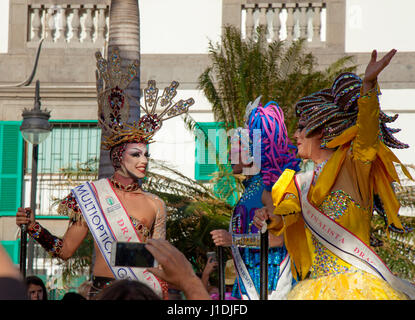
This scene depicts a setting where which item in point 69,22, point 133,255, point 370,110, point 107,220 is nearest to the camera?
point 133,255

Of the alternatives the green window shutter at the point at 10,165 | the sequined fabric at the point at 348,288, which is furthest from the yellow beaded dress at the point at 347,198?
the green window shutter at the point at 10,165

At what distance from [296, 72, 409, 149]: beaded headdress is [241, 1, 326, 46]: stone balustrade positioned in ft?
38.8

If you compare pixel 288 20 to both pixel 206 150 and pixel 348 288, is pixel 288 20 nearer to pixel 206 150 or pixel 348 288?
pixel 206 150

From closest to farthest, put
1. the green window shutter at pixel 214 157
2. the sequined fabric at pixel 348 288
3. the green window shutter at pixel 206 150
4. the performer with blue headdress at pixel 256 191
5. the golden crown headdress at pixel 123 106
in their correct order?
1. the sequined fabric at pixel 348 288
2. the performer with blue headdress at pixel 256 191
3. the golden crown headdress at pixel 123 106
4. the green window shutter at pixel 214 157
5. the green window shutter at pixel 206 150

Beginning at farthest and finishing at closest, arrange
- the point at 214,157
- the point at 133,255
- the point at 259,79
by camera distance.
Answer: the point at 214,157 < the point at 259,79 < the point at 133,255

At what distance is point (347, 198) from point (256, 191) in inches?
54.2

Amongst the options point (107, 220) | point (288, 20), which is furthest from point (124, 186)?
point (288, 20)

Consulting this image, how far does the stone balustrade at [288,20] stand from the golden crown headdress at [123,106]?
9867 millimetres

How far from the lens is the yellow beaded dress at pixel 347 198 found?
4012 millimetres

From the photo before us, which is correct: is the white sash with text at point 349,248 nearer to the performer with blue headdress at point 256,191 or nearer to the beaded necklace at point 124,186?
the performer with blue headdress at point 256,191

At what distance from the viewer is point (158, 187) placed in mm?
13055

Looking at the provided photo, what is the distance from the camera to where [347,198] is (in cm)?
426

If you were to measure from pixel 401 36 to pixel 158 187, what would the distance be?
20.4ft
